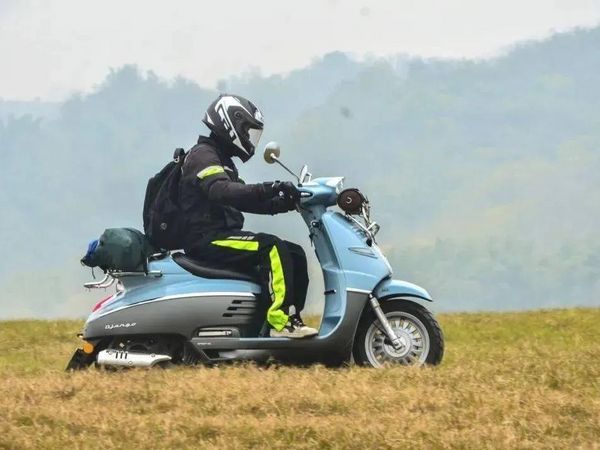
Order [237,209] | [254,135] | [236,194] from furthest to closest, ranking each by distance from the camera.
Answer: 1. [254,135]
2. [237,209]
3. [236,194]

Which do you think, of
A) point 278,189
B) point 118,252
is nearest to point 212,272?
point 118,252

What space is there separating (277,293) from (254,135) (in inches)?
55.6

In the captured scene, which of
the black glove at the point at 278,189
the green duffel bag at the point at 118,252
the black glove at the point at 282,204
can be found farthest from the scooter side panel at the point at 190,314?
the black glove at the point at 278,189

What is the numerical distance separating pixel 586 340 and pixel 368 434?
8.90m

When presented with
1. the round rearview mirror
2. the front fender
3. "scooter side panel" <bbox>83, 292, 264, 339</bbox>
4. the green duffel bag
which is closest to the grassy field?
"scooter side panel" <bbox>83, 292, 264, 339</bbox>

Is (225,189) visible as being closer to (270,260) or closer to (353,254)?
(270,260)

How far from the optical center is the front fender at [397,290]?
9.16 meters

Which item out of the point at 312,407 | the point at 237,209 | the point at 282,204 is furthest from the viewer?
the point at 237,209

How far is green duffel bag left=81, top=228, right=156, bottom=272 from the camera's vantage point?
9.24 m

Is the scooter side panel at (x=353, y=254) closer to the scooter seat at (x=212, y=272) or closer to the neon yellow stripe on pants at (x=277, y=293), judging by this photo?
the neon yellow stripe on pants at (x=277, y=293)

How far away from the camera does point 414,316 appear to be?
9.17 metres

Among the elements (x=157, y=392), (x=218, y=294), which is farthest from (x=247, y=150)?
(x=157, y=392)

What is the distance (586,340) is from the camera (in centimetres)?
1455

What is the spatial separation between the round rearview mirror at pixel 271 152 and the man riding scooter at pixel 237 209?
0.23 metres
